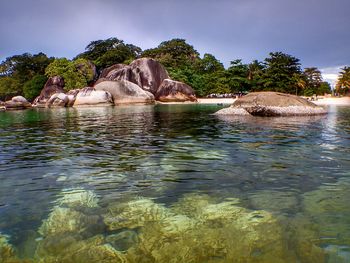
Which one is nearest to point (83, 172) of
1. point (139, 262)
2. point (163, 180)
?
point (163, 180)

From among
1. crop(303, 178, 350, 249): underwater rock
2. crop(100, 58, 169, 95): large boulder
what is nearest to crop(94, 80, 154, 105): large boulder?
crop(100, 58, 169, 95): large boulder

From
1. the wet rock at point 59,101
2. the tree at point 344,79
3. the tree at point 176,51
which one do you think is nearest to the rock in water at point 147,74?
the wet rock at point 59,101

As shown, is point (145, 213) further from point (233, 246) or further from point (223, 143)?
point (223, 143)

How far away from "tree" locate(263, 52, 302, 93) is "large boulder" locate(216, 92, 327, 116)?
114 ft

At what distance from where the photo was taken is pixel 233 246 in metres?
2.97

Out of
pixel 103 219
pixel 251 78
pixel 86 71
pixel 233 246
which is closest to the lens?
pixel 233 246

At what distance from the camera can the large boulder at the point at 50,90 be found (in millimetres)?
52006

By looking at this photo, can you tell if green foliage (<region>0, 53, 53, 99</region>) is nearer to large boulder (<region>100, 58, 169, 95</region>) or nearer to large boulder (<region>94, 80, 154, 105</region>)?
large boulder (<region>100, 58, 169, 95</region>)

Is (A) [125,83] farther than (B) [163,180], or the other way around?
(A) [125,83]

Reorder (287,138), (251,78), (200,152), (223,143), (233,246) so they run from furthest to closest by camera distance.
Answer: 1. (251,78)
2. (287,138)
3. (223,143)
4. (200,152)
5. (233,246)

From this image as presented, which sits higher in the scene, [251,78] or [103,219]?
[251,78]

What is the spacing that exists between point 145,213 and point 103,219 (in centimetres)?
55

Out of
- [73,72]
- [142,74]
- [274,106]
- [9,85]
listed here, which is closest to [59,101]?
[73,72]

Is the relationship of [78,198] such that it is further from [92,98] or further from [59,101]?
[59,101]
